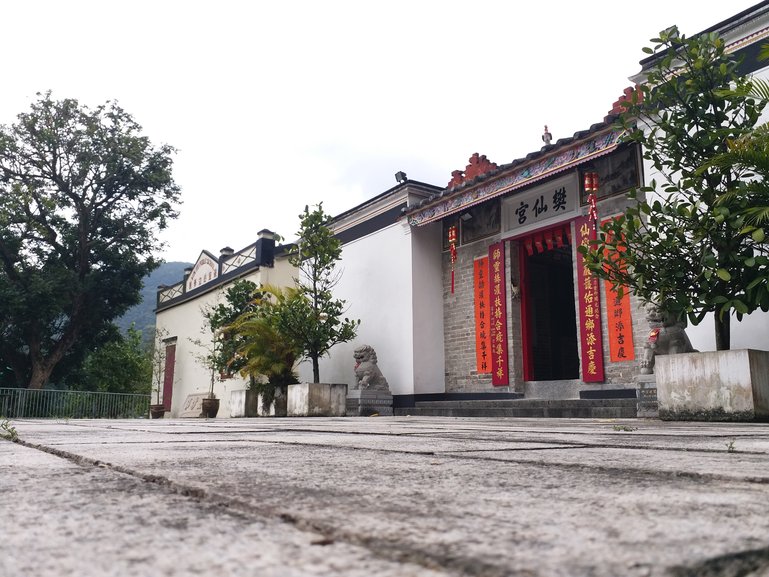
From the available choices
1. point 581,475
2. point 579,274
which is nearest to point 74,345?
point 579,274

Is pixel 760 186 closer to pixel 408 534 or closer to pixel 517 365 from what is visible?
pixel 408 534

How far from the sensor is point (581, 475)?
1015 mm

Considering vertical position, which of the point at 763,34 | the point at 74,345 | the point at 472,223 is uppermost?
the point at 763,34

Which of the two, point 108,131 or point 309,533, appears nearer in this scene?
point 309,533

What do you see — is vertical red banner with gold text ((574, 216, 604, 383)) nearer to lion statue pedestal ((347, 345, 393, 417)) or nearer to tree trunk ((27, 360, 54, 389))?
lion statue pedestal ((347, 345, 393, 417))

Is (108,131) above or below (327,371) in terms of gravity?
above

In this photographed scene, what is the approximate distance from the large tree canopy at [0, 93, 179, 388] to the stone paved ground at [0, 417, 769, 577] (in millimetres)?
16963

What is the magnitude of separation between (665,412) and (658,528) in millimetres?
4812

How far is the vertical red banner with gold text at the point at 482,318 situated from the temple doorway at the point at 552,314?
134cm

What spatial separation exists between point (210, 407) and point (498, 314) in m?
7.71

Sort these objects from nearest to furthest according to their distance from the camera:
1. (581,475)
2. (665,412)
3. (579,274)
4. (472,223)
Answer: (581,475)
(665,412)
(579,274)
(472,223)

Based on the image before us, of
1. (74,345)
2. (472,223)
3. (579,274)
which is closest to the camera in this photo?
(579,274)

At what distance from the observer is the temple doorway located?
11.6 metres

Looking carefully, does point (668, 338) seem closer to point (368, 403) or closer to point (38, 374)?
point (368, 403)
